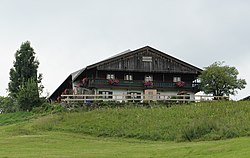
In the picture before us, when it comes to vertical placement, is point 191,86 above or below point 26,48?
below

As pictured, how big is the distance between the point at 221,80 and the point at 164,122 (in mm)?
21309

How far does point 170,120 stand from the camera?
30.8m

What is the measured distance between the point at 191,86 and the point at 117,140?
28.0 m

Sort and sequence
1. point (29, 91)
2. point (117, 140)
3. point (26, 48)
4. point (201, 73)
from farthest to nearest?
point (26, 48) → point (201, 73) → point (29, 91) → point (117, 140)

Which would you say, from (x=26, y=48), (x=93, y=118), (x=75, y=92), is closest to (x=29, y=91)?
(x=75, y=92)

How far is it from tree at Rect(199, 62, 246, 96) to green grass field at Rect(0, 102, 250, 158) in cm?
1421

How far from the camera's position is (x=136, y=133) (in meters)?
28.5

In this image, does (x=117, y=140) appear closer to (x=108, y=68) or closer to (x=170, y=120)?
(x=170, y=120)

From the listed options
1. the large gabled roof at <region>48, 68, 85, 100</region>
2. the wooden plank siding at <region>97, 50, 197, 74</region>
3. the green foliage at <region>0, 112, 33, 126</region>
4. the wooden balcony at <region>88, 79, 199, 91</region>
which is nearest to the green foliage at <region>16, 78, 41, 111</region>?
the green foliage at <region>0, 112, 33, 126</region>

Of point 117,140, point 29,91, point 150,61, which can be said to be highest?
point 150,61

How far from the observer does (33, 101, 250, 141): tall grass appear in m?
26.5

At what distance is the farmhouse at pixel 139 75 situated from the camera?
168ft

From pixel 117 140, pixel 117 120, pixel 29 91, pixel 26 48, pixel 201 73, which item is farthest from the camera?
pixel 26 48

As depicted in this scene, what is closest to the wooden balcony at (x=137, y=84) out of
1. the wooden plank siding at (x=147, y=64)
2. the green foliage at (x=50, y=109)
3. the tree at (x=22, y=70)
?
the wooden plank siding at (x=147, y=64)
